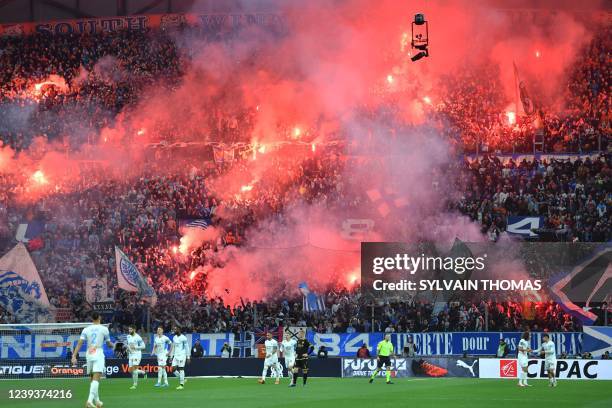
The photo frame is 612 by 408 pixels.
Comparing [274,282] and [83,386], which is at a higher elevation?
[274,282]

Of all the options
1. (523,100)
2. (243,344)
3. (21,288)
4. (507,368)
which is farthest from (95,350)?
(523,100)

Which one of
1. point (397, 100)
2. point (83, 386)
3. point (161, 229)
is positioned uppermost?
point (397, 100)

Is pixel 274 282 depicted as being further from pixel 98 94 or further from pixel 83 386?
pixel 98 94

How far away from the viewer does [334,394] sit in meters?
26.9

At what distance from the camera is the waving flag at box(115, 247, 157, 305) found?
39.0m

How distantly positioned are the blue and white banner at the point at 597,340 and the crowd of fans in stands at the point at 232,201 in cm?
122

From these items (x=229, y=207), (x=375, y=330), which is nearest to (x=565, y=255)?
(x=375, y=330)

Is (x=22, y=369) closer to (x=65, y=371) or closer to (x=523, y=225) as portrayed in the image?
(x=65, y=371)

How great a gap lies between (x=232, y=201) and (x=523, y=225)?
14.5 meters

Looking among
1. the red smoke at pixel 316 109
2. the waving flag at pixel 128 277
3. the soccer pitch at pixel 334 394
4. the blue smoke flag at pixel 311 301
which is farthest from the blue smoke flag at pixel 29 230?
the blue smoke flag at pixel 311 301

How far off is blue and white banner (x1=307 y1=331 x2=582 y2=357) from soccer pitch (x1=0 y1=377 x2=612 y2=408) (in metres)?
3.24

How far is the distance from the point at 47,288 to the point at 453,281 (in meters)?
19.5

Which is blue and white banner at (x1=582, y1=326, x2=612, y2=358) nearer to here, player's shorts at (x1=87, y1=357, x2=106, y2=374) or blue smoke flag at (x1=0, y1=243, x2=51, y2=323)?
player's shorts at (x1=87, y1=357, x2=106, y2=374)

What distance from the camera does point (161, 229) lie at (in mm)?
46656
